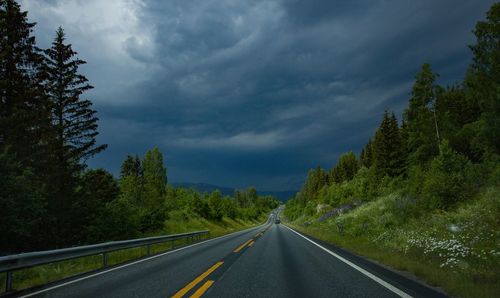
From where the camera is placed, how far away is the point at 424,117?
41.5 m

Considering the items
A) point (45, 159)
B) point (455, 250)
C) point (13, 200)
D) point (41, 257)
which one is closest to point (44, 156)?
point (45, 159)

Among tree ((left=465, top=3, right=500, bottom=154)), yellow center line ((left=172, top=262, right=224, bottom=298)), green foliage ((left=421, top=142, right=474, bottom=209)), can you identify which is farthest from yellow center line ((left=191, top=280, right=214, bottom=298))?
tree ((left=465, top=3, right=500, bottom=154))

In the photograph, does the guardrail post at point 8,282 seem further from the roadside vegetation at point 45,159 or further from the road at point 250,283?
the roadside vegetation at point 45,159

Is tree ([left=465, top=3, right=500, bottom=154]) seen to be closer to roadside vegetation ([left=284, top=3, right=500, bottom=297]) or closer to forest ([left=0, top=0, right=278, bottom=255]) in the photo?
roadside vegetation ([left=284, top=3, right=500, bottom=297])

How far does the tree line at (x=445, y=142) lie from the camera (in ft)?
61.1

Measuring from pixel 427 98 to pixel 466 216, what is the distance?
103 ft

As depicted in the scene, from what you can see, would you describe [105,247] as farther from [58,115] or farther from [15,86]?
[58,115]

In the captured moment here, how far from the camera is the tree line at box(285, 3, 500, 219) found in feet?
61.1

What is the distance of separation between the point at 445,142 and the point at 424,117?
895 inches

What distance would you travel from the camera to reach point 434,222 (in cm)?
1516

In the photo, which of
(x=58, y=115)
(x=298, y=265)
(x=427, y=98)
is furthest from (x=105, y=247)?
(x=427, y=98)

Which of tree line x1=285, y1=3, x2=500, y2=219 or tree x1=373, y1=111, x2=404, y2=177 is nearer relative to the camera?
tree line x1=285, y1=3, x2=500, y2=219

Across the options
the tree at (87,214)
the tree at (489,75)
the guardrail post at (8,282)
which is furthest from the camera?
the tree at (489,75)

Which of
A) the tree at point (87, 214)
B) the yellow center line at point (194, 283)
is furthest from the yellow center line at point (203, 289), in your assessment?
the tree at point (87, 214)
